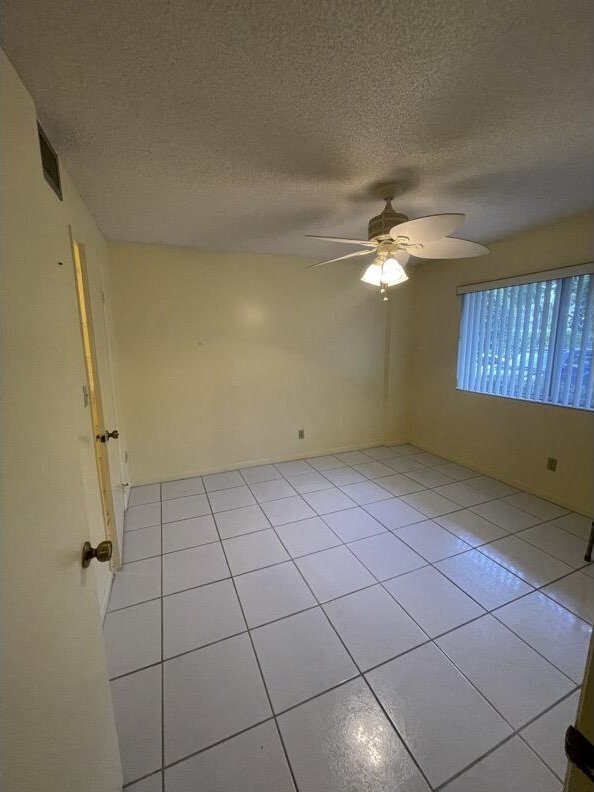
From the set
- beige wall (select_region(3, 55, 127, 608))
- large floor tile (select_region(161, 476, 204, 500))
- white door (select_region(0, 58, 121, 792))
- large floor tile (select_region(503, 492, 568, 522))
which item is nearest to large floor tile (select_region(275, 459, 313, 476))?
large floor tile (select_region(161, 476, 204, 500))

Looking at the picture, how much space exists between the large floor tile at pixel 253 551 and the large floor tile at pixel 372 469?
4.50ft

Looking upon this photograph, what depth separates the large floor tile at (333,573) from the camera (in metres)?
1.79

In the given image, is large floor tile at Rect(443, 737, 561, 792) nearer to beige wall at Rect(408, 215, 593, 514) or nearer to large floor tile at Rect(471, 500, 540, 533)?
large floor tile at Rect(471, 500, 540, 533)

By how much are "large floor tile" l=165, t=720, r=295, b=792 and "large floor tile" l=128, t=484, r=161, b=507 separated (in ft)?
6.45

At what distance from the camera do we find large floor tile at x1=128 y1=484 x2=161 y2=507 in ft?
9.12

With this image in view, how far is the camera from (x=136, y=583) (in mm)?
1852

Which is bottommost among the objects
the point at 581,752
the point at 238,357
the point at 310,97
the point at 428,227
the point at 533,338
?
the point at 581,752

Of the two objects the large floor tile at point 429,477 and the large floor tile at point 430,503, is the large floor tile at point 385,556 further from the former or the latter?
the large floor tile at point 429,477

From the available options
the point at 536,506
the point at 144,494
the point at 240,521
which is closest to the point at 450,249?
the point at 536,506

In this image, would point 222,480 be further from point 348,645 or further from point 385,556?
point 348,645

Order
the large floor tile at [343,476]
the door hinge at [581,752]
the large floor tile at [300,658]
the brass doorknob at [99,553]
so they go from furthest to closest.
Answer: the large floor tile at [343,476] < the large floor tile at [300,658] < the brass doorknob at [99,553] < the door hinge at [581,752]

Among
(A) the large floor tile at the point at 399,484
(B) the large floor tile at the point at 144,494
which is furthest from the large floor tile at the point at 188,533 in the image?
(A) the large floor tile at the point at 399,484

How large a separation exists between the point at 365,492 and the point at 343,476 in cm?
39

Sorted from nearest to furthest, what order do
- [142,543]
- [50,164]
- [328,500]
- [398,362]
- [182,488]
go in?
[50,164], [142,543], [328,500], [182,488], [398,362]
